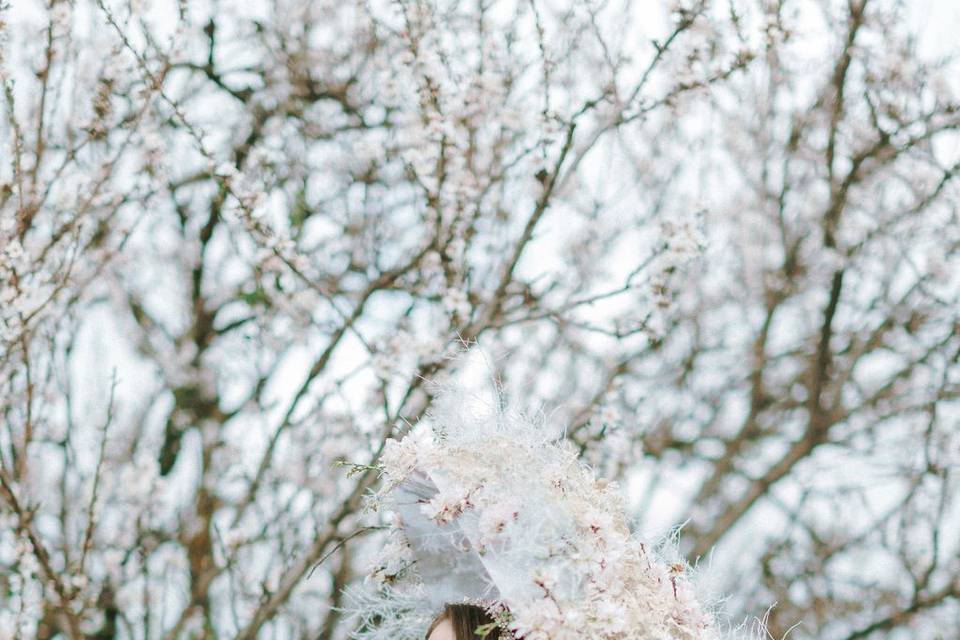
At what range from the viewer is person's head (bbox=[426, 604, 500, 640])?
103 inches

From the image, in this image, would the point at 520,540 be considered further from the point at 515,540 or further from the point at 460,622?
the point at 460,622

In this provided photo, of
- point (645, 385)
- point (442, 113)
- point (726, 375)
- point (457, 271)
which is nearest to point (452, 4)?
point (442, 113)

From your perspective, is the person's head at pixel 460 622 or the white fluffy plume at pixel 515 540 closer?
the white fluffy plume at pixel 515 540

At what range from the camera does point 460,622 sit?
262 centimetres

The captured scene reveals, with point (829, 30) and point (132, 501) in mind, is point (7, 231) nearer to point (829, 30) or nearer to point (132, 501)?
point (132, 501)

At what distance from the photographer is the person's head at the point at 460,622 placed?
8.57ft

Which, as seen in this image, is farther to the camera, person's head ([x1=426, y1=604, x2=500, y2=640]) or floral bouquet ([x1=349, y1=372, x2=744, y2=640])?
person's head ([x1=426, y1=604, x2=500, y2=640])

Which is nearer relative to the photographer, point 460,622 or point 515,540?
point 515,540

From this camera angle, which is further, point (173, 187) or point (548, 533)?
point (173, 187)

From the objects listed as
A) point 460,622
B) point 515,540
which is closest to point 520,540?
point 515,540

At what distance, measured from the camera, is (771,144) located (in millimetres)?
7148

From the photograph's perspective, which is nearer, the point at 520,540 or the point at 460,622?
the point at 520,540

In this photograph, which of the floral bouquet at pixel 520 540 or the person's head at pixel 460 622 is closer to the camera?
the floral bouquet at pixel 520 540

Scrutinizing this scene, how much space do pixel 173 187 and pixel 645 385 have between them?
3565mm
